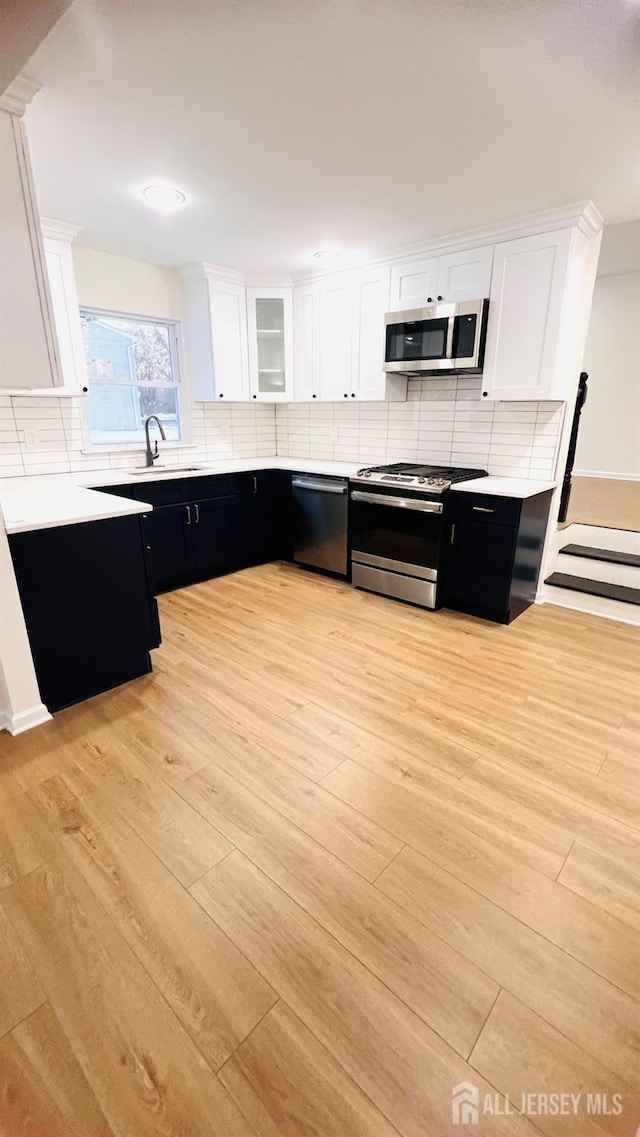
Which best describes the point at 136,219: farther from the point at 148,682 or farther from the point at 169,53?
the point at 148,682

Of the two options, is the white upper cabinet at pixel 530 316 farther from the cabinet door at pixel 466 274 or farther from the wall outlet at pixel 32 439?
the wall outlet at pixel 32 439

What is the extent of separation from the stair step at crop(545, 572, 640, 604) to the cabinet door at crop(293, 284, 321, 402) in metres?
2.49

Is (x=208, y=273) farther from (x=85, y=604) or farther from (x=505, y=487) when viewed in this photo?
(x=85, y=604)

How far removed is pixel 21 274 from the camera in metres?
1.89

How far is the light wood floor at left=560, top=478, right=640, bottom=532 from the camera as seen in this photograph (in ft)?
13.8

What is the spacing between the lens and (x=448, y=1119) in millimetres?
975

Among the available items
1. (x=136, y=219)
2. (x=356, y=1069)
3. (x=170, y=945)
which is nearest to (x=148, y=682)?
(x=170, y=945)

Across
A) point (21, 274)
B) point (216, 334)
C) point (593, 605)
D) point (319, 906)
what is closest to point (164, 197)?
point (21, 274)

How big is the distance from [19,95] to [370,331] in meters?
2.53

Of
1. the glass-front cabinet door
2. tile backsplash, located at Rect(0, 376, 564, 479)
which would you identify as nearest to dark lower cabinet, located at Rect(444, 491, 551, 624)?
tile backsplash, located at Rect(0, 376, 564, 479)

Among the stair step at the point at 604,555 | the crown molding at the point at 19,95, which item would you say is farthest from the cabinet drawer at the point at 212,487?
the stair step at the point at 604,555

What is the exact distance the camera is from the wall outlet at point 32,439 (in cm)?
327

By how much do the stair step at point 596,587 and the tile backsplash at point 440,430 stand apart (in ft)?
2.64

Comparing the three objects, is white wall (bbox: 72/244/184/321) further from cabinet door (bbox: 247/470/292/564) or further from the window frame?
cabinet door (bbox: 247/470/292/564)
